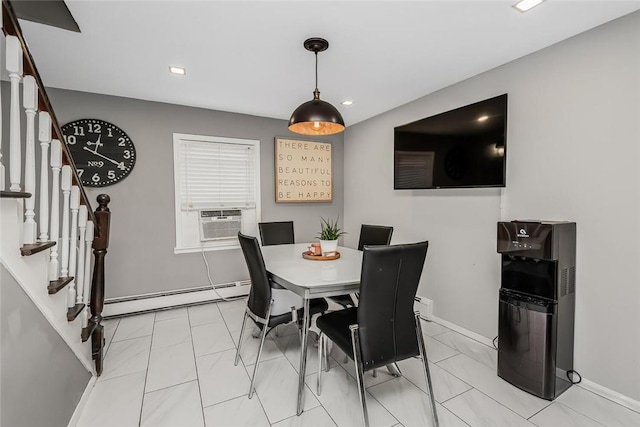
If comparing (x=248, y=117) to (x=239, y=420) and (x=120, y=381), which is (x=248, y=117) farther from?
(x=239, y=420)

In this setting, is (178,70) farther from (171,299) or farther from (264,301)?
(171,299)

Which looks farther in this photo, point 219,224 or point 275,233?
point 219,224

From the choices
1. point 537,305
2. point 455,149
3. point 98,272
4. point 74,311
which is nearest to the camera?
point 74,311

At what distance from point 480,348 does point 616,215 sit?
1.46 m

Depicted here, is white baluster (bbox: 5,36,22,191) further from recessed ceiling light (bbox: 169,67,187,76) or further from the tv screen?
the tv screen

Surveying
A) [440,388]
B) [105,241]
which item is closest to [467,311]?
[440,388]

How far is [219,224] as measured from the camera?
3.87m

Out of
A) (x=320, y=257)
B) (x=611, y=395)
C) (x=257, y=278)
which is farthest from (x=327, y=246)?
(x=611, y=395)

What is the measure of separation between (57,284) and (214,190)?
2.27 m

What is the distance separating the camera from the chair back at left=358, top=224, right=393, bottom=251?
9.57 feet

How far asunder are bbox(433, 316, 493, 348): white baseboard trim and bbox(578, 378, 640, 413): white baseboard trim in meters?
0.67

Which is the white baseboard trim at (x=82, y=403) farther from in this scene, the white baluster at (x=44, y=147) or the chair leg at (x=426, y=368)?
the chair leg at (x=426, y=368)

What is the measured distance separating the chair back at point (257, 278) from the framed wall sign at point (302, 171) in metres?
2.12

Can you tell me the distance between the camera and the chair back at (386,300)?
5.20ft
